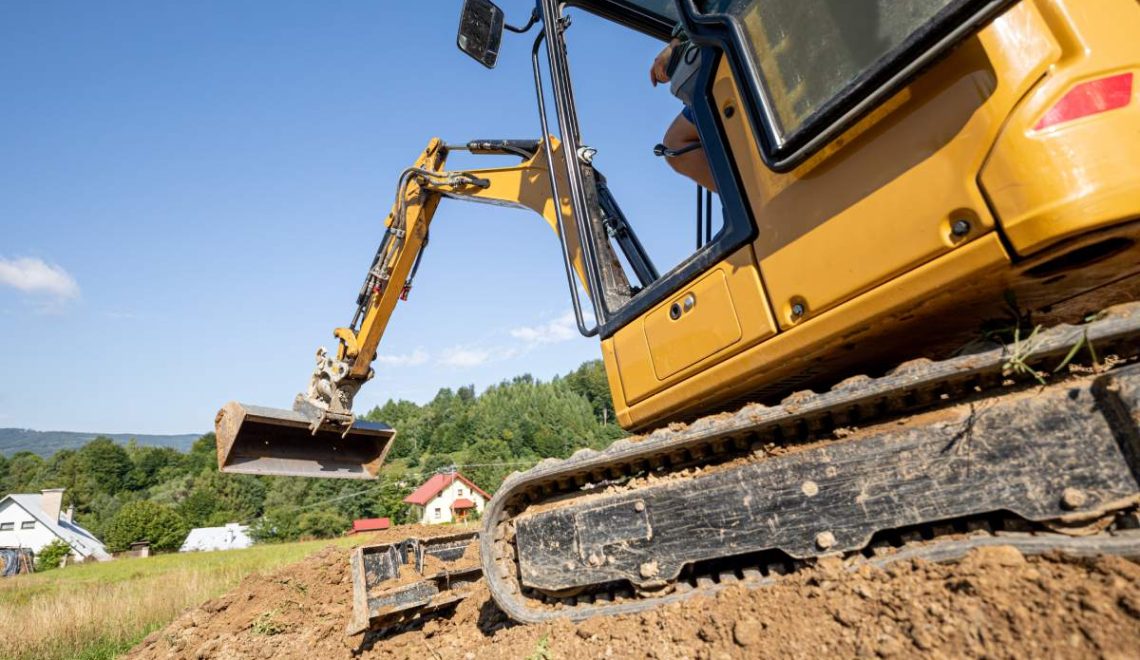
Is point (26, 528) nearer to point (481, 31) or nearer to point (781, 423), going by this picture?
point (481, 31)

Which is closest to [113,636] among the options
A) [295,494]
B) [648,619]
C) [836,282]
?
[648,619]

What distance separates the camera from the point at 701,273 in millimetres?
2561

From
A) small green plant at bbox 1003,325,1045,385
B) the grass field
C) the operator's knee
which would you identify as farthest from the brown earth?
the grass field

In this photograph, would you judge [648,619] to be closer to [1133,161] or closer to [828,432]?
[828,432]

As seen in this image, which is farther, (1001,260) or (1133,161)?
Result: (1001,260)

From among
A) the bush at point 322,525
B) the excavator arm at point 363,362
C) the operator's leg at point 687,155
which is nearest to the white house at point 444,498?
the bush at point 322,525

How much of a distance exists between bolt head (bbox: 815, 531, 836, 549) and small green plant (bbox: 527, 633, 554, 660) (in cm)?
112

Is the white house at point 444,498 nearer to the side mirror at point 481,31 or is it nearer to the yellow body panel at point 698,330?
the side mirror at point 481,31

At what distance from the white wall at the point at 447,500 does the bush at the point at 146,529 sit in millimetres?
29207

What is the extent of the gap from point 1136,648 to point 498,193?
4990 mm

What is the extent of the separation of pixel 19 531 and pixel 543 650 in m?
79.3

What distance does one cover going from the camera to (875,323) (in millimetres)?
1995

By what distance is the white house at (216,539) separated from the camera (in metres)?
62.5

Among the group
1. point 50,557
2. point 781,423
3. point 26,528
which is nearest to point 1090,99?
point 781,423
